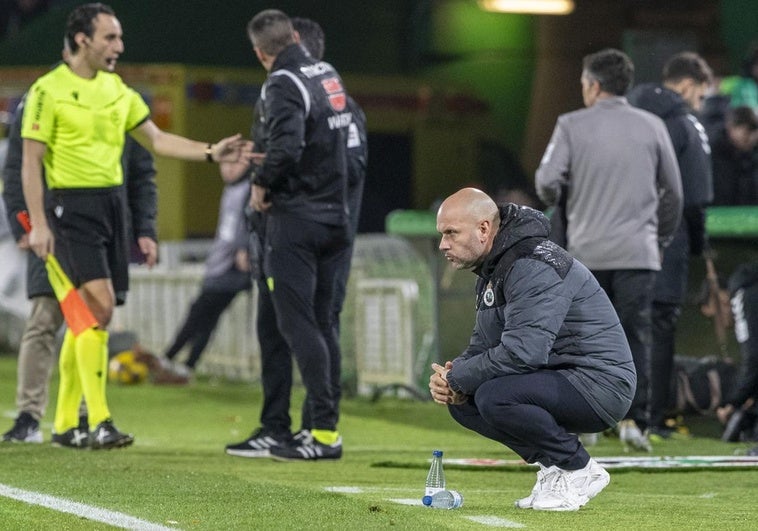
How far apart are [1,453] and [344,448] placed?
5.78ft

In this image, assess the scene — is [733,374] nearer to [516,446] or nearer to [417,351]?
[417,351]

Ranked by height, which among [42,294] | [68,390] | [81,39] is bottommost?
[68,390]

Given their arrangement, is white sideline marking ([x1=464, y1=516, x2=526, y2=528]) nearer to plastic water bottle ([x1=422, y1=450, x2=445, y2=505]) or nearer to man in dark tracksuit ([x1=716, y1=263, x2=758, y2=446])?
plastic water bottle ([x1=422, y1=450, x2=445, y2=505])

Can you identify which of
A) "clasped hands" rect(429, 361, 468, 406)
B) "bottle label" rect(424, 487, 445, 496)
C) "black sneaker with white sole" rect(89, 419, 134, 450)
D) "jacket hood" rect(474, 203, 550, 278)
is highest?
"jacket hood" rect(474, 203, 550, 278)

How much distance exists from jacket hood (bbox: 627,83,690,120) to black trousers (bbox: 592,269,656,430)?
3.43 ft

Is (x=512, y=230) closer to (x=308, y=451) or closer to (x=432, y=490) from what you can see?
(x=432, y=490)

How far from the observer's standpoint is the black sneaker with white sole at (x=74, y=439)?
305 inches

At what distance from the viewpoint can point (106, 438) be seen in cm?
765

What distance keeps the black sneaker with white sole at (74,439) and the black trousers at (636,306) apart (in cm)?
259

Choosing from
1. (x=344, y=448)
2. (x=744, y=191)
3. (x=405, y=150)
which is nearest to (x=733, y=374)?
(x=744, y=191)

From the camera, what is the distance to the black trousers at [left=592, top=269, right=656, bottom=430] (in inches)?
317

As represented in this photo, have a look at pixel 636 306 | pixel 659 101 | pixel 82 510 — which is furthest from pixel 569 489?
pixel 659 101

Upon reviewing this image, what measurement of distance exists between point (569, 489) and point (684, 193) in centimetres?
340

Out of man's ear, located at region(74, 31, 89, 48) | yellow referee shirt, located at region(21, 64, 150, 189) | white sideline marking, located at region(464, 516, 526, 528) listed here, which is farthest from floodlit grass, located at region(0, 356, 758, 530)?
man's ear, located at region(74, 31, 89, 48)
